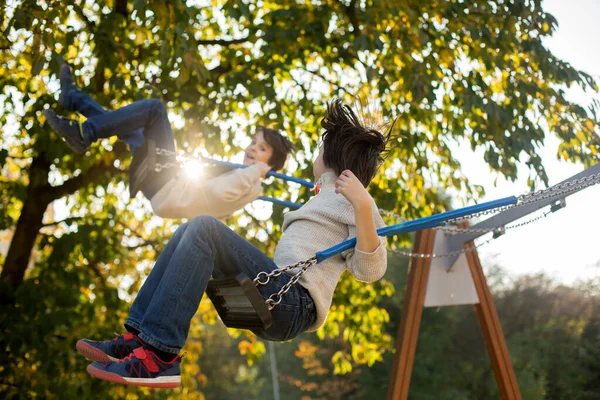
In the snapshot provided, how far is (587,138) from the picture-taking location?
642cm

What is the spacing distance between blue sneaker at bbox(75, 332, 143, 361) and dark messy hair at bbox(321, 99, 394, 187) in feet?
3.60

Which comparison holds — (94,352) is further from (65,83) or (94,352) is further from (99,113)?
(65,83)

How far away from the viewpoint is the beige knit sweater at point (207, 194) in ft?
14.4

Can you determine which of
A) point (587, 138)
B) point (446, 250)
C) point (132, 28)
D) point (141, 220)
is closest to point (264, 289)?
point (446, 250)

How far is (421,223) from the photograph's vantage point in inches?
119

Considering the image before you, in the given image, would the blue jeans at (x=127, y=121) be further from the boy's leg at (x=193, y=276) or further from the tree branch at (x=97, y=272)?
the tree branch at (x=97, y=272)

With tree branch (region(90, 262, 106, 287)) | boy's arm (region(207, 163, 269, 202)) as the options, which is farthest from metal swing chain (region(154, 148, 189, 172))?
tree branch (region(90, 262, 106, 287))

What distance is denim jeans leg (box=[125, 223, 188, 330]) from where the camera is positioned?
266cm

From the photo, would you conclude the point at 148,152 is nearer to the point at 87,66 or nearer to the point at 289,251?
the point at 289,251

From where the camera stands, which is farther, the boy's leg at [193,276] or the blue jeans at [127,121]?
the blue jeans at [127,121]

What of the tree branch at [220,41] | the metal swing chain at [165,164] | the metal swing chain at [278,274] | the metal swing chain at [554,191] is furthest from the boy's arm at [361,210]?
the tree branch at [220,41]

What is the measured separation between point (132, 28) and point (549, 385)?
62.3 feet

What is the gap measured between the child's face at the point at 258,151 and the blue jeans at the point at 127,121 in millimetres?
766

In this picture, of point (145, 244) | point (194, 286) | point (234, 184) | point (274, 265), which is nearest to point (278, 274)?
point (274, 265)
